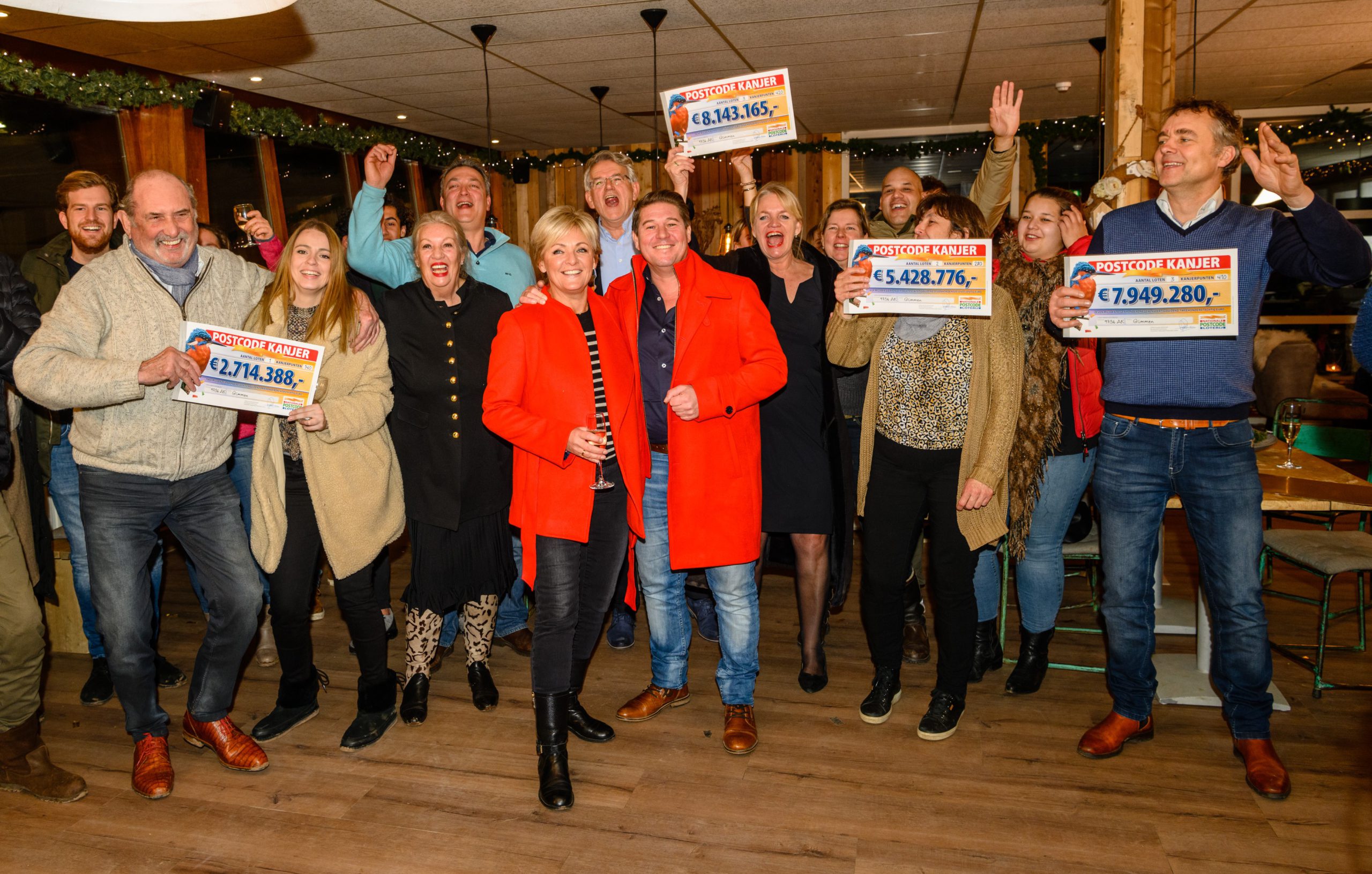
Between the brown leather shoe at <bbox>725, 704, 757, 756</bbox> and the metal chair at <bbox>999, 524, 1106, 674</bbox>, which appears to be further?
the metal chair at <bbox>999, 524, 1106, 674</bbox>

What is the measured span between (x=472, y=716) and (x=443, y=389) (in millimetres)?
1178

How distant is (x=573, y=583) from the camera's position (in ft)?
8.92

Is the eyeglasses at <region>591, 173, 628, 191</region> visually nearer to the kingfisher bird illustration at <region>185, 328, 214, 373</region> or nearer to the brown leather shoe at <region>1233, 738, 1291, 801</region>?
the kingfisher bird illustration at <region>185, 328, 214, 373</region>

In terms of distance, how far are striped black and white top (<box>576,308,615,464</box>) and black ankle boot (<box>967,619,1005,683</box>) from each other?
5.53ft

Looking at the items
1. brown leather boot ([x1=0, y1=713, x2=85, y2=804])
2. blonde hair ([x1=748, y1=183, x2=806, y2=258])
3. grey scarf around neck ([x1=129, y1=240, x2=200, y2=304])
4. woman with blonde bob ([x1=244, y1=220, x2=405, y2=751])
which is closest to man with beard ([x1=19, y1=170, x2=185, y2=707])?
brown leather boot ([x1=0, y1=713, x2=85, y2=804])

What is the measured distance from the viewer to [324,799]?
2.74 metres

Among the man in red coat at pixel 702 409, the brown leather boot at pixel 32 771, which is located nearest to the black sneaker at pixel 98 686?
the brown leather boot at pixel 32 771

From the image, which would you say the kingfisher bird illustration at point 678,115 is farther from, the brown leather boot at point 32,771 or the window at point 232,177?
the window at point 232,177

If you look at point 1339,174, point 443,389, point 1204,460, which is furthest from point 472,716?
point 1339,174

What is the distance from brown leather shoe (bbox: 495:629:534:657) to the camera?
381 centimetres

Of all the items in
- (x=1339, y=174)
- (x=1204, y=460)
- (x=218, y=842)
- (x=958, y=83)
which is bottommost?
(x=218, y=842)

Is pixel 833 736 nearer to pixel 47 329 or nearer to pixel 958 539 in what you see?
pixel 958 539

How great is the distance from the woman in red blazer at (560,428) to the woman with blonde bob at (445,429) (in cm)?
34

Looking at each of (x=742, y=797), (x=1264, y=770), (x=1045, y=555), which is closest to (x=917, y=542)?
(x=1045, y=555)
